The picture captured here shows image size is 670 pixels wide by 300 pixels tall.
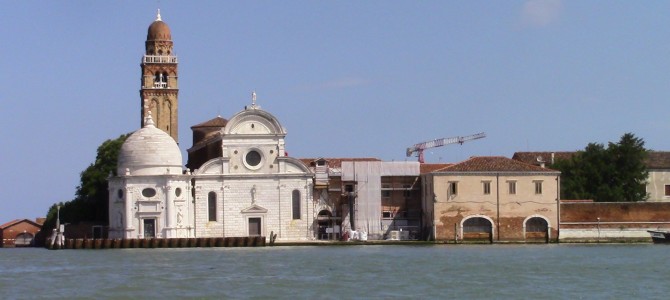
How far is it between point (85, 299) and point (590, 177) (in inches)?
1670

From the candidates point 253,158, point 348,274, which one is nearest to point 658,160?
point 253,158

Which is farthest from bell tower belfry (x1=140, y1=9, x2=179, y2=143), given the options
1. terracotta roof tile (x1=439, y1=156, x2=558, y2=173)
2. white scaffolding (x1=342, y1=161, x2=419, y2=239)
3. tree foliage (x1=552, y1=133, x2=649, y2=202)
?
tree foliage (x1=552, y1=133, x2=649, y2=202)

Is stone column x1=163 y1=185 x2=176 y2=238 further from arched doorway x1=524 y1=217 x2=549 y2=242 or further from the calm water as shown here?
arched doorway x1=524 y1=217 x2=549 y2=242

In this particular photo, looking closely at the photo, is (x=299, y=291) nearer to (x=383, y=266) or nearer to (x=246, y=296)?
(x=246, y=296)

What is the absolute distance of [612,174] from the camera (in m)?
74.6

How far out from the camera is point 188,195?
70.4m

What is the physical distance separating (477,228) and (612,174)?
8944mm

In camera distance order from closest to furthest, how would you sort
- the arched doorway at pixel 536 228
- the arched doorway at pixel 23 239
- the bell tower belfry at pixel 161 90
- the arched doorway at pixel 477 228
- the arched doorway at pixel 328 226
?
the arched doorway at pixel 477 228 < the arched doorway at pixel 536 228 < the arched doorway at pixel 328 226 < the bell tower belfry at pixel 161 90 < the arched doorway at pixel 23 239

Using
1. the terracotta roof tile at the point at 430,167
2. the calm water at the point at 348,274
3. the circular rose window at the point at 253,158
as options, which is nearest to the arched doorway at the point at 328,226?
the circular rose window at the point at 253,158

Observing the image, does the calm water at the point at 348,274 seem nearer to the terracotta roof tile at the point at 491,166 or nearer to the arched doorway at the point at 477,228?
the arched doorway at the point at 477,228

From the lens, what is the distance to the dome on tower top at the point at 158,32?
84.5 meters

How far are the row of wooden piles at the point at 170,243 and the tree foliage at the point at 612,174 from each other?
1675 cm

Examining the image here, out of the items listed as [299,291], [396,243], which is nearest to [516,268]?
[299,291]

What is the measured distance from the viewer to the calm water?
124 ft
